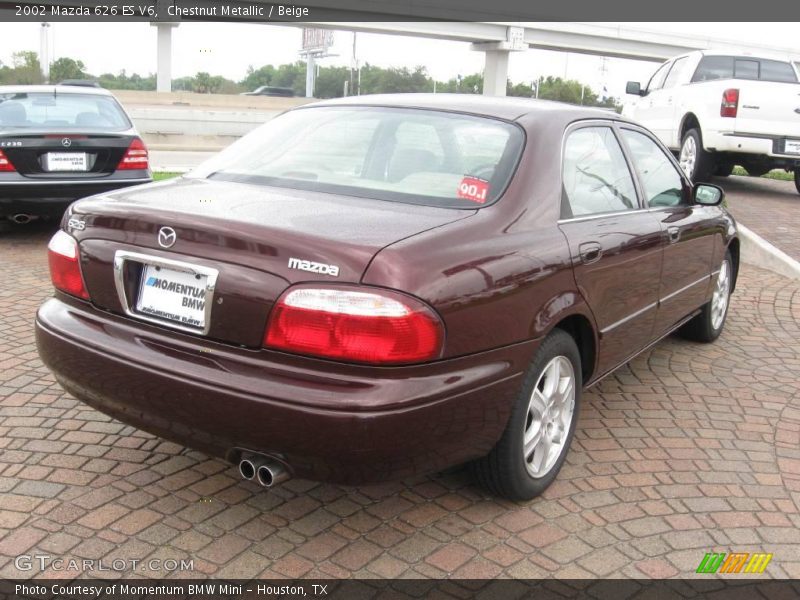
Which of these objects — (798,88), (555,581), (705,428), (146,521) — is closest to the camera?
(555,581)

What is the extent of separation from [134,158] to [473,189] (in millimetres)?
5626

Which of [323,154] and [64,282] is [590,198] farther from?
[64,282]

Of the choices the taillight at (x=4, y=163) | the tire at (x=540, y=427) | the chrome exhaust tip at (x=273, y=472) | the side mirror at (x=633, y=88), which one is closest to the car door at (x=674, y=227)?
the tire at (x=540, y=427)

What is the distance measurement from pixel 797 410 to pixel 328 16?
5247 cm

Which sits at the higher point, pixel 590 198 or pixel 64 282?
pixel 590 198

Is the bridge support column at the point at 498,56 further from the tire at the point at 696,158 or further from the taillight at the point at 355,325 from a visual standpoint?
the taillight at the point at 355,325

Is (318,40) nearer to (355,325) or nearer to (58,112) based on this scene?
(58,112)

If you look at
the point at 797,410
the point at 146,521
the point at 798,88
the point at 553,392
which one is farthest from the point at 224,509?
the point at 798,88

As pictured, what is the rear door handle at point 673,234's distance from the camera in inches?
175

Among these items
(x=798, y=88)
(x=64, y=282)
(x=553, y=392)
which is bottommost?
(x=553, y=392)

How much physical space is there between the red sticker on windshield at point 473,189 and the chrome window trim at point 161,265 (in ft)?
3.43

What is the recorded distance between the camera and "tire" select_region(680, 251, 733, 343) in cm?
570

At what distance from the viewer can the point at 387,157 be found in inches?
139

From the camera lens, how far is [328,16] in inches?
2090
